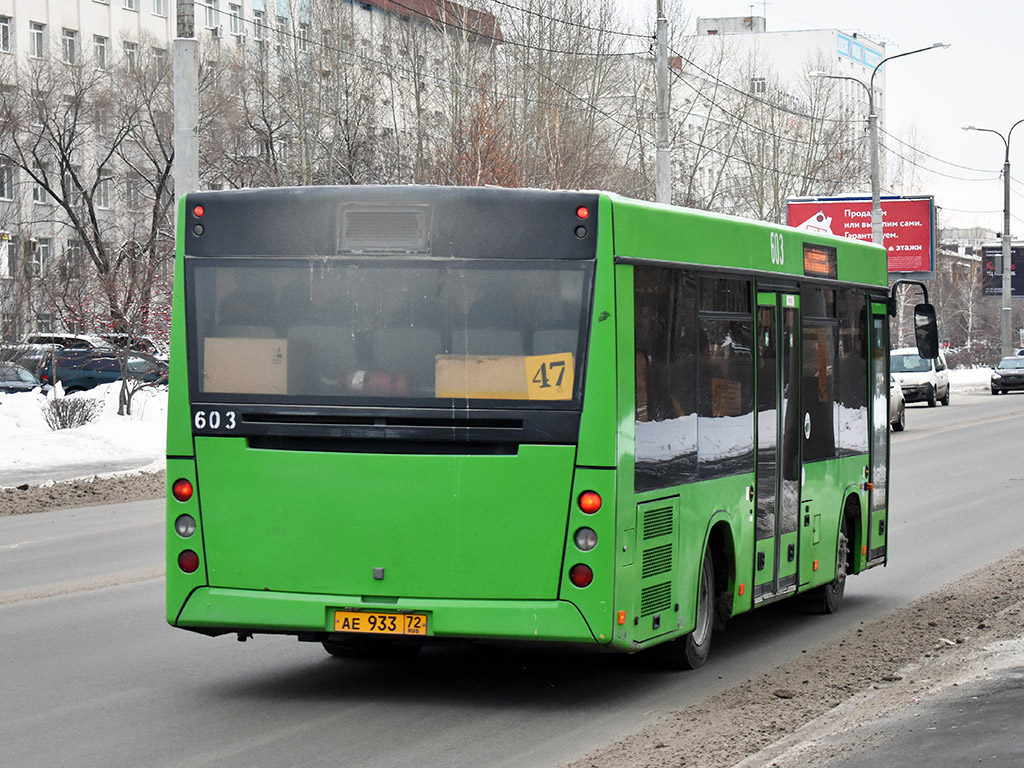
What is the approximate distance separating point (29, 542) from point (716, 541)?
8.19 metres

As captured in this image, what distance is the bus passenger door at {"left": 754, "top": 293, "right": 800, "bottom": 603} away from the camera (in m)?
9.64

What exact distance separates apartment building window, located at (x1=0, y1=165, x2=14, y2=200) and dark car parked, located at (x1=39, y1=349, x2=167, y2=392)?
1134cm

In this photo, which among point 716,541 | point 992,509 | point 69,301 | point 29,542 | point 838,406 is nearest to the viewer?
point 716,541

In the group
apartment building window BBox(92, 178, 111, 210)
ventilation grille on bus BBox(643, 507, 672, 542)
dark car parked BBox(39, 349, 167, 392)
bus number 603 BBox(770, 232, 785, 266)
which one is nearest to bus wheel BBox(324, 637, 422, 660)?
ventilation grille on bus BBox(643, 507, 672, 542)

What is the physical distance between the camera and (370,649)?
9203mm

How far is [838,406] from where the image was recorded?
1102 cm

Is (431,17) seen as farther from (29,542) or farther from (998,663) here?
(998,663)

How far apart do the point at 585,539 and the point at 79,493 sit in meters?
13.8

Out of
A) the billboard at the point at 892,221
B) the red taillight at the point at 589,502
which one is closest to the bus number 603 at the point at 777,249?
the red taillight at the point at 589,502

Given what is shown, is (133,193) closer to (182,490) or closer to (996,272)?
(996,272)

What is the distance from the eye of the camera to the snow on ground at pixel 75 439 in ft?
79.7

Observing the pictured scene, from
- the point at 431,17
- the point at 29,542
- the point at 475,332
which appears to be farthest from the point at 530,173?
the point at 475,332

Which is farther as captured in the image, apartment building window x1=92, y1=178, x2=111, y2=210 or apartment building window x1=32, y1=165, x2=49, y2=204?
apartment building window x1=92, y1=178, x2=111, y2=210

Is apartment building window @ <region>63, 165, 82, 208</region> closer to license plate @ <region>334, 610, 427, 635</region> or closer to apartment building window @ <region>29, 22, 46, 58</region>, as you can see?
apartment building window @ <region>29, 22, 46, 58</region>
